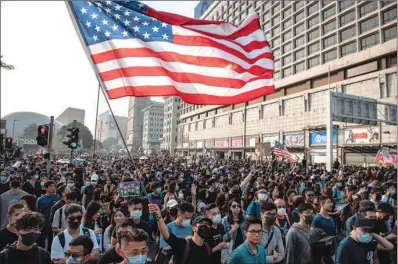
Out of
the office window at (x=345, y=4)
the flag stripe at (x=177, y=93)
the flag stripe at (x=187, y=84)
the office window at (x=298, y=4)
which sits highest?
the office window at (x=298, y=4)

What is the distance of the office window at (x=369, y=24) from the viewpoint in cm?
3228

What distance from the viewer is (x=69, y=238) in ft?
12.3

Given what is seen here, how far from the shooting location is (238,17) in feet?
199

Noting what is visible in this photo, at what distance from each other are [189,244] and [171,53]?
11.8ft

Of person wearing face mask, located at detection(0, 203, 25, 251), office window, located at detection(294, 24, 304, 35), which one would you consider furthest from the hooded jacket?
office window, located at detection(294, 24, 304, 35)

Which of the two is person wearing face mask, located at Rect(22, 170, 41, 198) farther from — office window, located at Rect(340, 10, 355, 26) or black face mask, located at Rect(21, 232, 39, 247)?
office window, located at Rect(340, 10, 355, 26)

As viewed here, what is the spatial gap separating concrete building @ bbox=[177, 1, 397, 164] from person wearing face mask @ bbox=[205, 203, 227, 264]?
3004cm

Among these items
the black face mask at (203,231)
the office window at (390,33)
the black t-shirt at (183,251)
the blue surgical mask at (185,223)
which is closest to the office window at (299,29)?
the office window at (390,33)

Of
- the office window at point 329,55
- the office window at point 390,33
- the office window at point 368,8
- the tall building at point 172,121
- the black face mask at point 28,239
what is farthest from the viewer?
the tall building at point 172,121

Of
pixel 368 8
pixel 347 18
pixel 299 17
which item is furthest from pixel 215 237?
pixel 299 17

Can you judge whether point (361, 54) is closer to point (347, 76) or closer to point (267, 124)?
point (347, 76)

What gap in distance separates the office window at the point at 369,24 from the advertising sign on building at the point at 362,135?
11.5 meters

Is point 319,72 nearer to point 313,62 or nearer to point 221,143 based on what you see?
point 313,62

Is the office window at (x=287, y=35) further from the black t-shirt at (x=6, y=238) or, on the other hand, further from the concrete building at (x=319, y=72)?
the black t-shirt at (x=6, y=238)
